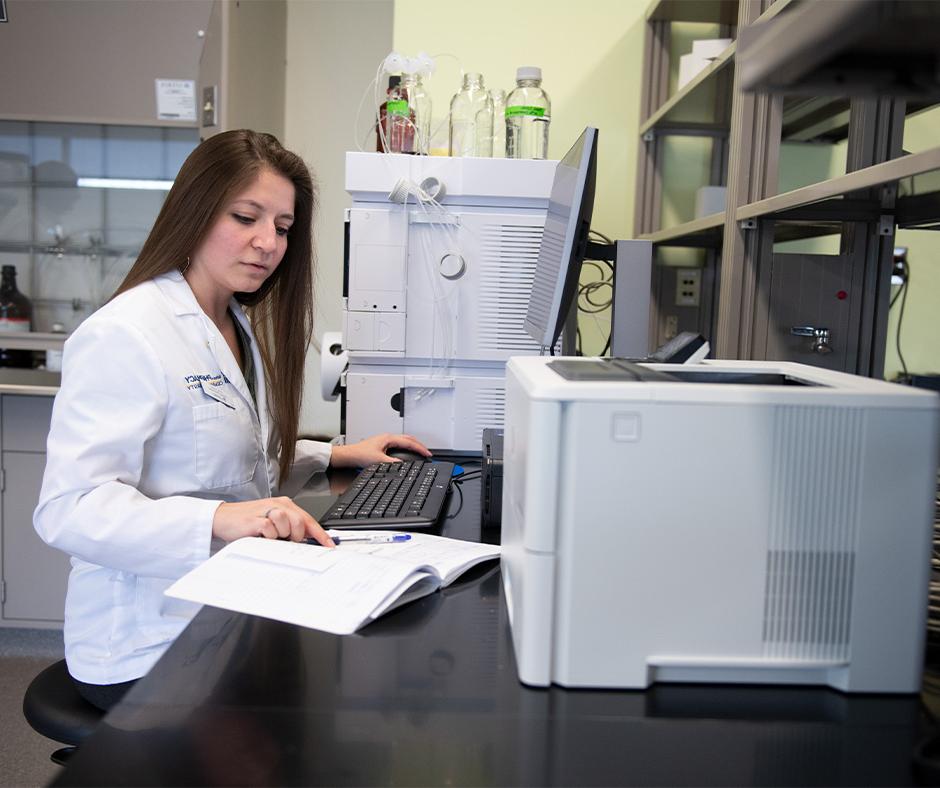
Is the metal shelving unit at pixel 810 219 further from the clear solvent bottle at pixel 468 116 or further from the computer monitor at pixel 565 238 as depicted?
the clear solvent bottle at pixel 468 116

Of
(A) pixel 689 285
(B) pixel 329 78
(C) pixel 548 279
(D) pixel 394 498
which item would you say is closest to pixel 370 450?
(D) pixel 394 498

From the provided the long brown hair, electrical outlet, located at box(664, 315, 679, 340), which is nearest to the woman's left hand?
the long brown hair

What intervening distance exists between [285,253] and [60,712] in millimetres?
849

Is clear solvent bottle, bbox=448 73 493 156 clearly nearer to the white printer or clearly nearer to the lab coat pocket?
the lab coat pocket

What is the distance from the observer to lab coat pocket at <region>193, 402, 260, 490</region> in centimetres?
123

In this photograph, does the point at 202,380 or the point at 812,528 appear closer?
the point at 812,528

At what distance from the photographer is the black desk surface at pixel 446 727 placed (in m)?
0.55

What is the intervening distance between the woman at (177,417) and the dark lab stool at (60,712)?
0.02 m

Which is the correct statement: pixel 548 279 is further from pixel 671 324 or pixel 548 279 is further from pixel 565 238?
pixel 671 324

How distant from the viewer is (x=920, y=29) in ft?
1.76

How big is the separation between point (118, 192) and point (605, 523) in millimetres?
2915

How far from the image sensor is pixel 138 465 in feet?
3.68

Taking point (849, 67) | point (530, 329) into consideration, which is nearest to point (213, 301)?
point (530, 329)

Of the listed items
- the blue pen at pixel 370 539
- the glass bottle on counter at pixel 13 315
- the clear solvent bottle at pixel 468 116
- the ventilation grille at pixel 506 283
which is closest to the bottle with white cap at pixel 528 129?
the clear solvent bottle at pixel 468 116
